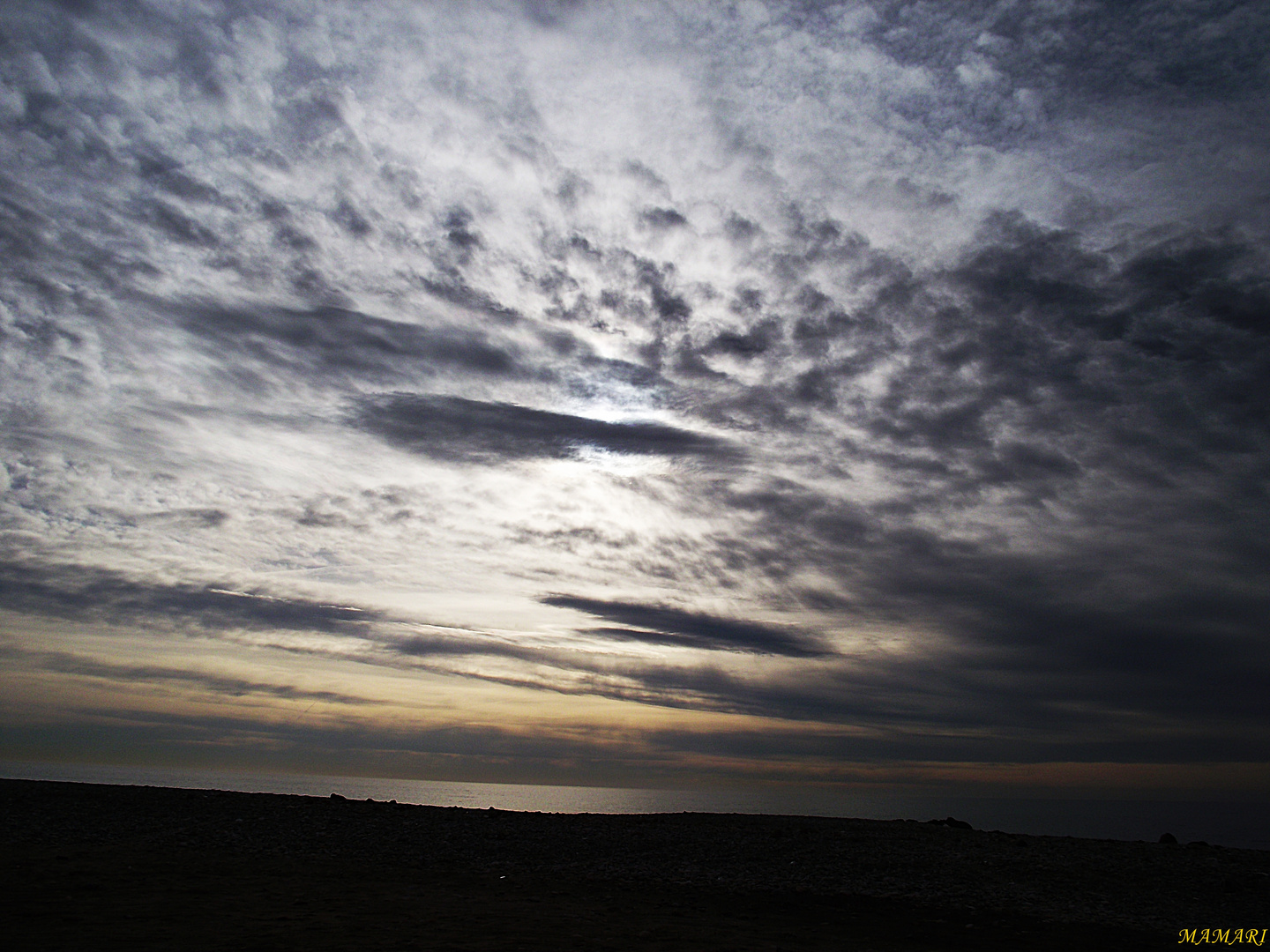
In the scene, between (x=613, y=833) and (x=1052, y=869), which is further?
(x=613, y=833)

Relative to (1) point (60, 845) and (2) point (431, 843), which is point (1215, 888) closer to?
(2) point (431, 843)

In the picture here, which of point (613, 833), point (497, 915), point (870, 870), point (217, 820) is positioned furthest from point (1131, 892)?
point (217, 820)

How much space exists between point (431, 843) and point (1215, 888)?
74.9 ft

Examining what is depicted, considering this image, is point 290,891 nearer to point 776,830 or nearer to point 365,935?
point 365,935

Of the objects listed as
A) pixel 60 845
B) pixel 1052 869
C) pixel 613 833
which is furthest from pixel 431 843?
pixel 1052 869

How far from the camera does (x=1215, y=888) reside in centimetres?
2016

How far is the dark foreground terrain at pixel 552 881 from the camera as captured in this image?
45.5 ft

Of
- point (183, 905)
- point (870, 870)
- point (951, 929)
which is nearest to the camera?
point (183, 905)

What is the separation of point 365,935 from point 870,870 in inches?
571

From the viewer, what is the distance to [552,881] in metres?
19.2

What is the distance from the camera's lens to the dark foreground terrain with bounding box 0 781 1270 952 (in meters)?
13.9

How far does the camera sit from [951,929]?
1617 cm

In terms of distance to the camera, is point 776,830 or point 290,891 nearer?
point 290,891

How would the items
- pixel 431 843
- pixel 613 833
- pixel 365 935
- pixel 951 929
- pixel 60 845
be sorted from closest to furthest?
1. pixel 365 935
2. pixel 951 929
3. pixel 60 845
4. pixel 431 843
5. pixel 613 833
